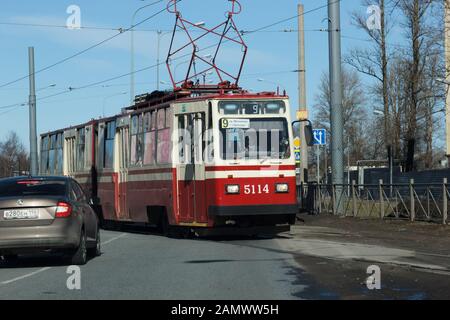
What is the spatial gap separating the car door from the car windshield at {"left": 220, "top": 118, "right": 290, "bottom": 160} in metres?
4.06

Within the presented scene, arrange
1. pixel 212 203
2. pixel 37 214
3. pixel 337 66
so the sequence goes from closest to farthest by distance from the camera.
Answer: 1. pixel 37 214
2. pixel 212 203
3. pixel 337 66

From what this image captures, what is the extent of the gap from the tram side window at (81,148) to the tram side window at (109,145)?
2.26 meters

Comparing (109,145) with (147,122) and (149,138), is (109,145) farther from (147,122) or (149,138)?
(149,138)

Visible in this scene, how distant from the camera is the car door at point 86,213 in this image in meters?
13.3

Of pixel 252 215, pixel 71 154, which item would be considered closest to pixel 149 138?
pixel 252 215

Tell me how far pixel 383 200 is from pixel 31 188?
47.8 ft

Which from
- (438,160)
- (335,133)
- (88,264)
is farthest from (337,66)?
(438,160)

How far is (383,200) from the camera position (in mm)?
24391

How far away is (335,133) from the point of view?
2616 centimetres

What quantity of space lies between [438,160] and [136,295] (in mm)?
59164

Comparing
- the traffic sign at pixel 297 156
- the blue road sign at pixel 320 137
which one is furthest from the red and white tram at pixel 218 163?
the traffic sign at pixel 297 156

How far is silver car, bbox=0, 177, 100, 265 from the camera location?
12.0 meters

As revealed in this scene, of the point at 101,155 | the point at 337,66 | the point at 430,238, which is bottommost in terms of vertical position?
the point at 430,238
